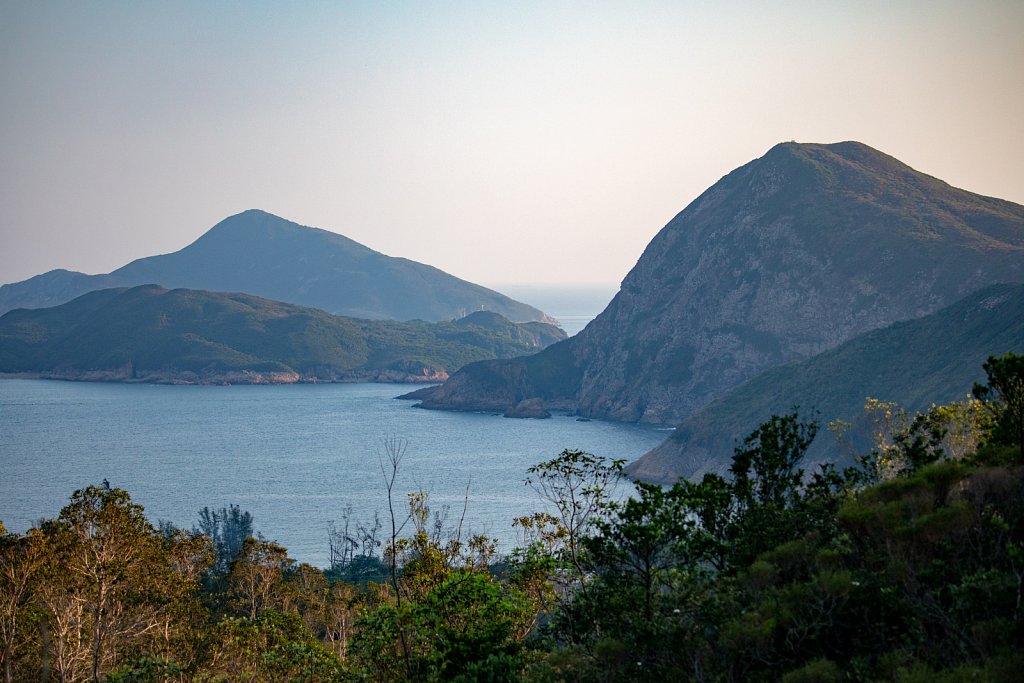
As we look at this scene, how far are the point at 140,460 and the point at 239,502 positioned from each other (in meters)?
38.3

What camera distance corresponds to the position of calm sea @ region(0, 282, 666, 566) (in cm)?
9844

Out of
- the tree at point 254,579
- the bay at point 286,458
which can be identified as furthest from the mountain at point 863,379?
the tree at point 254,579

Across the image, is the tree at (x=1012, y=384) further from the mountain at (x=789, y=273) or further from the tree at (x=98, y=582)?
the mountain at (x=789, y=273)

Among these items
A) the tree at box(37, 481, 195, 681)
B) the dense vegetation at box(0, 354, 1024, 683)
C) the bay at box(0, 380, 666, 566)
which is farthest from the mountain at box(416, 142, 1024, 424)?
the tree at box(37, 481, 195, 681)

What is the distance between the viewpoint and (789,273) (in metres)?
170

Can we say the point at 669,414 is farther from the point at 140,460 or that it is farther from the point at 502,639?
the point at 502,639

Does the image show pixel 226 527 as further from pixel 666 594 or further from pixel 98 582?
pixel 666 594

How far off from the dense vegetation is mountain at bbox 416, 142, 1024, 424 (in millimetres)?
126256

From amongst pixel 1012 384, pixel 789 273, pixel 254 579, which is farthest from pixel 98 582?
pixel 789 273

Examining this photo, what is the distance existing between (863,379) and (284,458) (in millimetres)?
76966

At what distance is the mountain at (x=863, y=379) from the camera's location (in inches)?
3652

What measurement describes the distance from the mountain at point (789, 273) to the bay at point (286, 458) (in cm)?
1367

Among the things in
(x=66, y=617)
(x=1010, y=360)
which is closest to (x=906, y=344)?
(x=1010, y=360)

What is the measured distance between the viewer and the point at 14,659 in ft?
89.7
